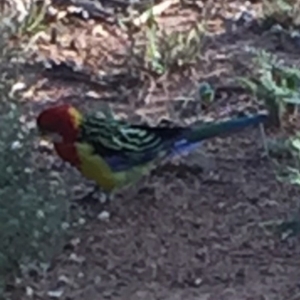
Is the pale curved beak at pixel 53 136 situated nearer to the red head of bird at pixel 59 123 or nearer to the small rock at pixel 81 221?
the red head of bird at pixel 59 123

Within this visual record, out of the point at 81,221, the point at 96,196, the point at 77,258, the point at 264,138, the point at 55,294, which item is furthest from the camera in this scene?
the point at 264,138

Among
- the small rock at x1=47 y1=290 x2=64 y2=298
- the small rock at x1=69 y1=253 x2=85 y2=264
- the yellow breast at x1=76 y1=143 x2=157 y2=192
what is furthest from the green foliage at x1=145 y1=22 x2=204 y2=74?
the small rock at x1=47 y1=290 x2=64 y2=298

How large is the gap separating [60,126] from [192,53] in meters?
1.28

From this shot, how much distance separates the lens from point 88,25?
7320mm

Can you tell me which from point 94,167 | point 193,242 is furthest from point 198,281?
point 94,167

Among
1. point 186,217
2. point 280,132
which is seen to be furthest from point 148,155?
point 280,132

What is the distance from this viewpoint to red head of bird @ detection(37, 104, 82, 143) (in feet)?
18.6

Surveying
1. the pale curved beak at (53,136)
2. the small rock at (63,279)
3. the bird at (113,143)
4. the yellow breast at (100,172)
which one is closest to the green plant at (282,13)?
the bird at (113,143)

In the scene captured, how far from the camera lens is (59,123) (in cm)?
569

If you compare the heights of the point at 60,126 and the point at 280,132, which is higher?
the point at 60,126

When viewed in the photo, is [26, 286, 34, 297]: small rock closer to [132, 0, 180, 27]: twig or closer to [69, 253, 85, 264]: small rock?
[69, 253, 85, 264]: small rock

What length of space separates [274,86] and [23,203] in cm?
173

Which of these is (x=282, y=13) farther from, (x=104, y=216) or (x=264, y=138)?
(x=104, y=216)

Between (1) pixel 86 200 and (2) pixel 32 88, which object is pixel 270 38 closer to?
(2) pixel 32 88
